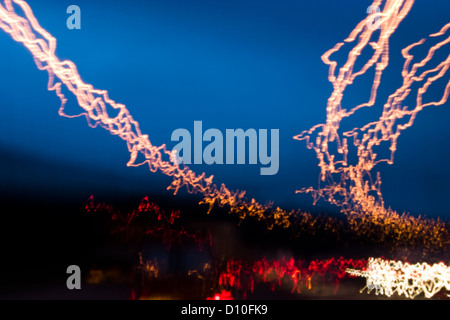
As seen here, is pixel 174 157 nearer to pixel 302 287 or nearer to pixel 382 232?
pixel 302 287

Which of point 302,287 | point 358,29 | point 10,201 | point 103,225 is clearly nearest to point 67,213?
point 103,225

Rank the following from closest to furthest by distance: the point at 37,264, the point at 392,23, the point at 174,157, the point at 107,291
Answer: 1. the point at 392,23
2. the point at 107,291
3. the point at 37,264
4. the point at 174,157

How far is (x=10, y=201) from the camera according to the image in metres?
8.92

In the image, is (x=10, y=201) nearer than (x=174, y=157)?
Yes

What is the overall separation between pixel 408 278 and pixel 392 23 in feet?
22.4

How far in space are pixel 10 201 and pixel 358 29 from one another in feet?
23.3

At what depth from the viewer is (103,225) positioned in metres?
10.9

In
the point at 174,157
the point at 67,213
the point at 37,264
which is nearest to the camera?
the point at 37,264

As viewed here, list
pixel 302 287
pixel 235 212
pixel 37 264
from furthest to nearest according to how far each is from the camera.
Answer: pixel 235 212 < pixel 302 287 < pixel 37 264

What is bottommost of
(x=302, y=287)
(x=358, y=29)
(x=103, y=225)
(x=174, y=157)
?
(x=302, y=287)

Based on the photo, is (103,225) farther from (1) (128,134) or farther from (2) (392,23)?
(2) (392,23)
